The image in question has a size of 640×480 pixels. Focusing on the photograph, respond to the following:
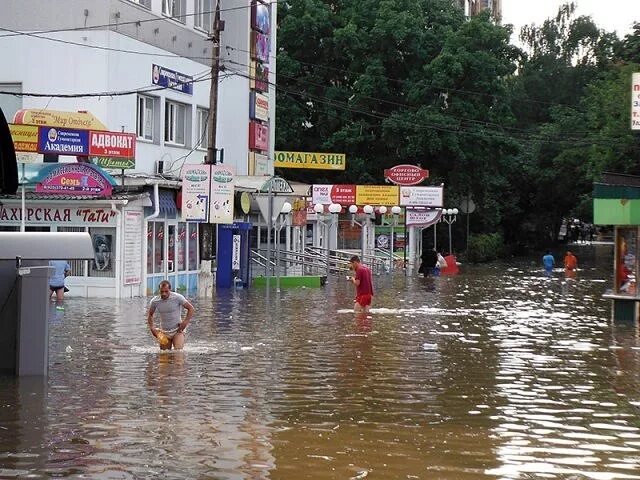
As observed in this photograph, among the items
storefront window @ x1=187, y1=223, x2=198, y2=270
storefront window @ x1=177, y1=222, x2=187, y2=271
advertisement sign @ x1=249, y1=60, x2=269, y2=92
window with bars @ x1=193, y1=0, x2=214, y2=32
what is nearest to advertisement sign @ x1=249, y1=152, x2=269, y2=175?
advertisement sign @ x1=249, y1=60, x2=269, y2=92

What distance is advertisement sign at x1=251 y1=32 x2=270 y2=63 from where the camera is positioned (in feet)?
165

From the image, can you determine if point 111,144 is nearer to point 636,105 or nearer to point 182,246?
point 182,246

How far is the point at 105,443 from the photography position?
37.8ft

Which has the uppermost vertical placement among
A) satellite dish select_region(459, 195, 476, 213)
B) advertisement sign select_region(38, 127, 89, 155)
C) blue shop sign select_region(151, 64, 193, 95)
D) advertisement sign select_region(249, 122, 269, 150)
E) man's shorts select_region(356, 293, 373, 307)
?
blue shop sign select_region(151, 64, 193, 95)

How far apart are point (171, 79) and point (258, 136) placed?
978 centimetres

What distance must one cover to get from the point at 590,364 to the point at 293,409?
22.5 ft

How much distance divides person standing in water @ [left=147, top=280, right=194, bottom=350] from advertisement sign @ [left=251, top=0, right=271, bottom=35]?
31835 millimetres

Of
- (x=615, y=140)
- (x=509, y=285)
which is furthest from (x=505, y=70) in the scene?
(x=509, y=285)

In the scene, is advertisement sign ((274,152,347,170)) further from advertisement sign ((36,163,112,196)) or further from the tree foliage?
advertisement sign ((36,163,112,196))

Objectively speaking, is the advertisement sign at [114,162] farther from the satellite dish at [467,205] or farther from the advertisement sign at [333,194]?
the satellite dish at [467,205]

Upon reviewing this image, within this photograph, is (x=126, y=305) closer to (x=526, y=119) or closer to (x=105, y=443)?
(x=105, y=443)

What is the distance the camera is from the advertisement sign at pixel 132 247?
34.8 m

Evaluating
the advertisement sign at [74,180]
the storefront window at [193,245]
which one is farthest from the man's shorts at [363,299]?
the storefront window at [193,245]

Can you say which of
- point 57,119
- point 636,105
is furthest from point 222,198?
point 636,105
